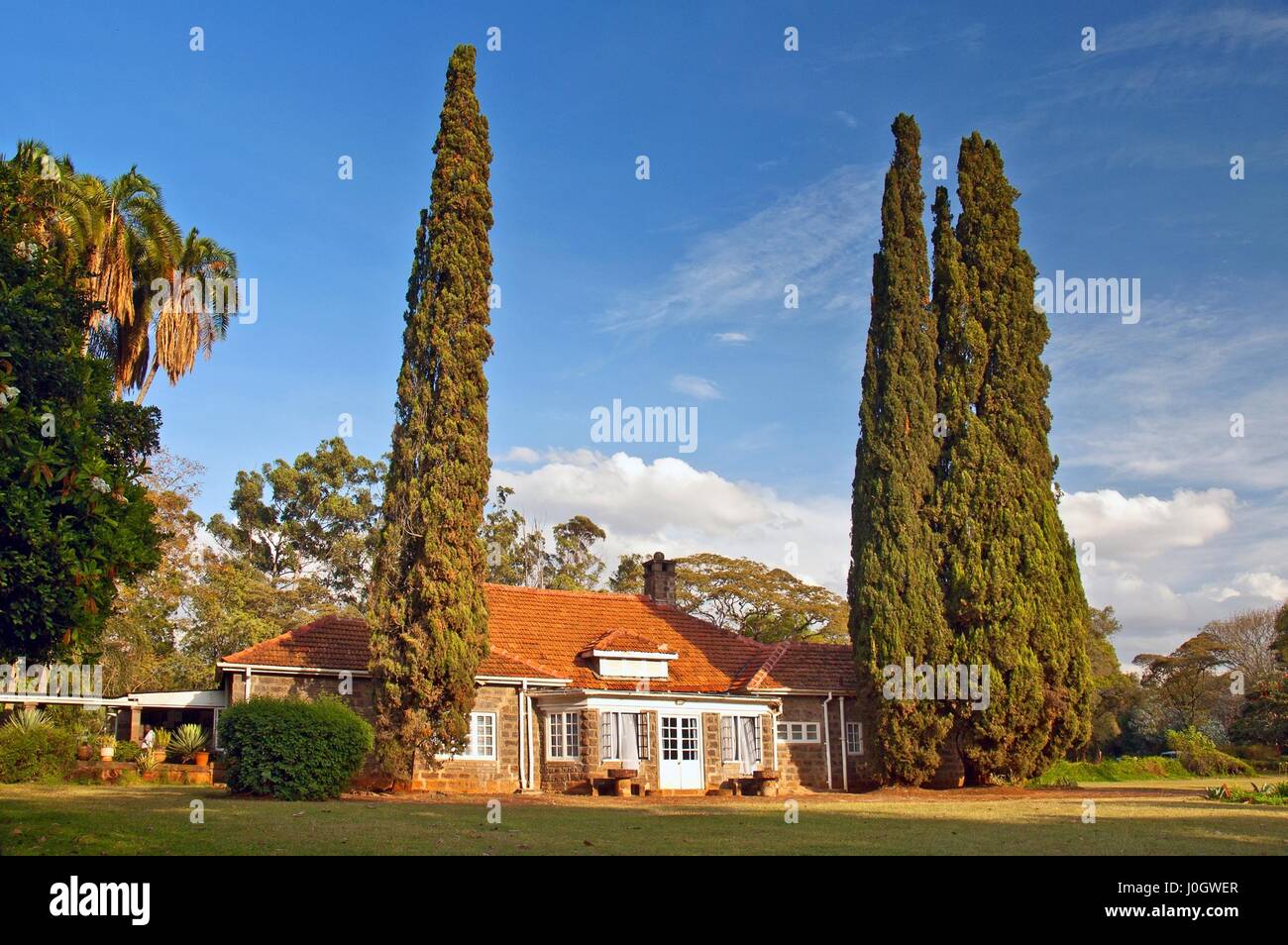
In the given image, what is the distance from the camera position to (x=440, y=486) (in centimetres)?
2375

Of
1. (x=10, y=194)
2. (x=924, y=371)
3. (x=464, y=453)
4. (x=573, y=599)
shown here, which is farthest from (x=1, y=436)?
(x=924, y=371)

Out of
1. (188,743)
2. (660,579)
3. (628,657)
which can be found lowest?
(188,743)

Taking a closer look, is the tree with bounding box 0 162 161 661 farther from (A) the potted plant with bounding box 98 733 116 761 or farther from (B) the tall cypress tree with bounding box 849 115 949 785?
(B) the tall cypress tree with bounding box 849 115 949 785

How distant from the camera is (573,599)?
3238cm

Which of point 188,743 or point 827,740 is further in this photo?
point 827,740

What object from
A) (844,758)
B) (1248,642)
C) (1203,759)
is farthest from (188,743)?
(1248,642)

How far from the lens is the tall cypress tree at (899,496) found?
26.6 m

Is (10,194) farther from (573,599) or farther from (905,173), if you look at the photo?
(905,173)

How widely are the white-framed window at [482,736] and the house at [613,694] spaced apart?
0.03 m

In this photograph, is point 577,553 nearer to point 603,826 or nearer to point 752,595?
point 752,595

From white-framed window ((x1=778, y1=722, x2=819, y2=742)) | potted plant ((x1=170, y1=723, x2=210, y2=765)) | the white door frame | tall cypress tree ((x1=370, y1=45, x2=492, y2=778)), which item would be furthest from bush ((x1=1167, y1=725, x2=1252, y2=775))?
potted plant ((x1=170, y1=723, x2=210, y2=765))

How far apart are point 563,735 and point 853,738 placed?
8469mm

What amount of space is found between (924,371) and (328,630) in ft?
53.0

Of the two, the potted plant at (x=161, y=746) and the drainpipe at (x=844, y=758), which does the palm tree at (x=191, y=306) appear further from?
the drainpipe at (x=844, y=758)
